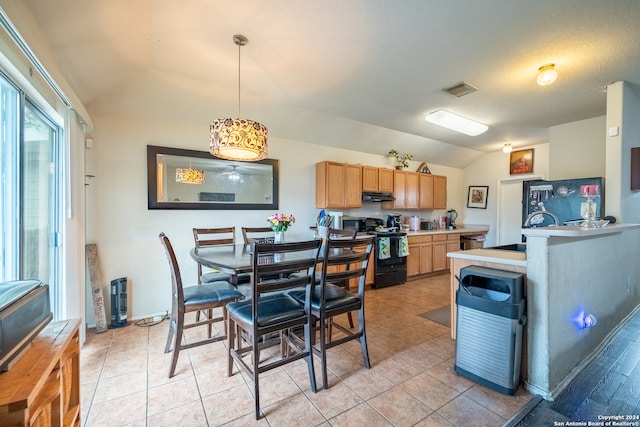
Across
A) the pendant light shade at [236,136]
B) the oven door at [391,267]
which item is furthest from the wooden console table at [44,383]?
the oven door at [391,267]

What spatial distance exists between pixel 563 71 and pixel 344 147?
2.82 metres

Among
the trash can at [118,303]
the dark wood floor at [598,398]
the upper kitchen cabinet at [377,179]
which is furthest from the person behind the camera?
the upper kitchen cabinet at [377,179]

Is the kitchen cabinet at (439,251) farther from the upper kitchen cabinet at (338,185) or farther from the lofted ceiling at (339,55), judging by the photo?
the lofted ceiling at (339,55)

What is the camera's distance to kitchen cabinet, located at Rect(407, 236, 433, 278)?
477 cm

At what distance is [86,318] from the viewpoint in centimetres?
275

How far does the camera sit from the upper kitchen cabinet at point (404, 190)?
5.05m

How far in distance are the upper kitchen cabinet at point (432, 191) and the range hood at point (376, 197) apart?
0.88m

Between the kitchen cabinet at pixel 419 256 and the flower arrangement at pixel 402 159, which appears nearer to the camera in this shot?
the kitchen cabinet at pixel 419 256

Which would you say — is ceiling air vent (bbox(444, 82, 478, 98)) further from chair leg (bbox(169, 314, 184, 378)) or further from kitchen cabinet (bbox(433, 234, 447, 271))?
chair leg (bbox(169, 314, 184, 378))

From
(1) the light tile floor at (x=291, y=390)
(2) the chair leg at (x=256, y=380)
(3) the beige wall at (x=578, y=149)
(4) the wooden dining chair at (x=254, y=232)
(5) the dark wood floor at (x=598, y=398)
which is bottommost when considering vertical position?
(1) the light tile floor at (x=291, y=390)

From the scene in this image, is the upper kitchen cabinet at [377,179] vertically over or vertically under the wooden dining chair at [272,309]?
over

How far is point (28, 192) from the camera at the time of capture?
1.88 metres

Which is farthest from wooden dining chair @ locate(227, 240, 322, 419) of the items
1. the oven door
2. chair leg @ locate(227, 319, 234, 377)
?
the oven door

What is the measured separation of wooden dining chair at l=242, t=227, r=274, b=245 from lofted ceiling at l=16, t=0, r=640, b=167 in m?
1.43
